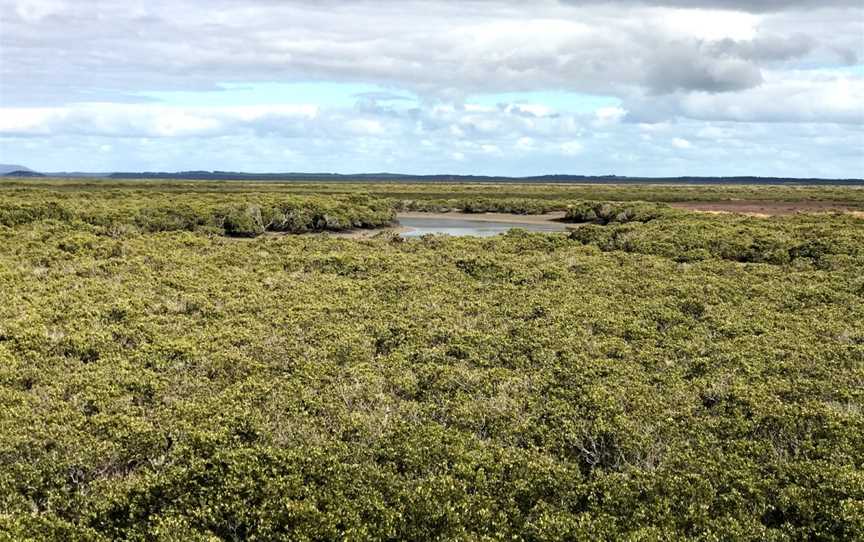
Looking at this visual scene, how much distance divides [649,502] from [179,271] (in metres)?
29.3

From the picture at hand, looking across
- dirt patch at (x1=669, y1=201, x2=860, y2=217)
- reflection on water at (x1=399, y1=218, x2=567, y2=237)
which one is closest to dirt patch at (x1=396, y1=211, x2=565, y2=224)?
reflection on water at (x1=399, y1=218, x2=567, y2=237)

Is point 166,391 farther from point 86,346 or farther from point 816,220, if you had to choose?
point 816,220

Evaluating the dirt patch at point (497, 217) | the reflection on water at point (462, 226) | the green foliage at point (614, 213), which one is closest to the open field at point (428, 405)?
the reflection on water at point (462, 226)

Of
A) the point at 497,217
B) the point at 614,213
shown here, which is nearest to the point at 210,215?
the point at 497,217

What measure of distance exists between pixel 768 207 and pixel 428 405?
108900mm

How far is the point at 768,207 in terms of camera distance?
109312 millimetres

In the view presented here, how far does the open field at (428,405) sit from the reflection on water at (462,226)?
46633 millimetres

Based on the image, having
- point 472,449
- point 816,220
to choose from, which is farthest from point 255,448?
point 816,220

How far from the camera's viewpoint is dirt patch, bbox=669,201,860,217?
99.0 meters

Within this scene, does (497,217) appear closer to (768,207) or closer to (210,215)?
(768,207)

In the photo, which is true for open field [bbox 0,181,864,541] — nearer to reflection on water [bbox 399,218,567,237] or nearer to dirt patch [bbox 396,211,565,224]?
reflection on water [bbox 399,218,567,237]

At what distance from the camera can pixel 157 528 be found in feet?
36.6

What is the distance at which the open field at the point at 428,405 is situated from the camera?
12.0 meters

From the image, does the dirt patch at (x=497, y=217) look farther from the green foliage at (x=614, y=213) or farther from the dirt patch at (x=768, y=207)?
the dirt patch at (x=768, y=207)
